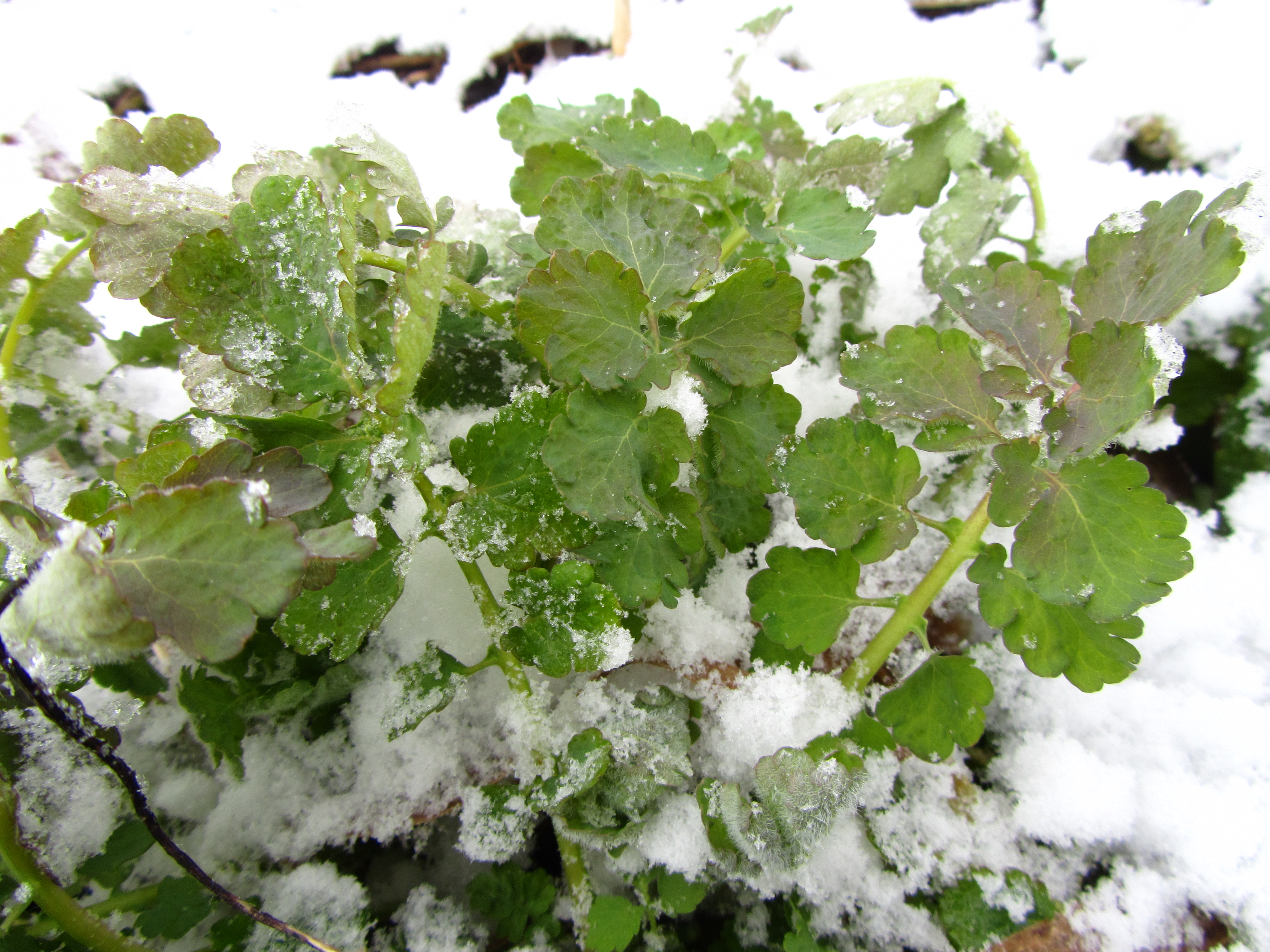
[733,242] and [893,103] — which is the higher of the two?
[893,103]

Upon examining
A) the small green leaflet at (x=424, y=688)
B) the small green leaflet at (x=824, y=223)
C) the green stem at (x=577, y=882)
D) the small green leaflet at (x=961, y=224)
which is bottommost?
the green stem at (x=577, y=882)

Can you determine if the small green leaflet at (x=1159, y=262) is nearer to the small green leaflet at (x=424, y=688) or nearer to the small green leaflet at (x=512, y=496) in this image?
the small green leaflet at (x=512, y=496)

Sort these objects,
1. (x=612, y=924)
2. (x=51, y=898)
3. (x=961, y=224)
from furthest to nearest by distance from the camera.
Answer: (x=961, y=224)
(x=612, y=924)
(x=51, y=898)

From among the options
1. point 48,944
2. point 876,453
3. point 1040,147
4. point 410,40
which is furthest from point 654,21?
point 48,944

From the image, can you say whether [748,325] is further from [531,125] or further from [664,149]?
[531,125]

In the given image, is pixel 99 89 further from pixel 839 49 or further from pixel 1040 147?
pixel 1040 147

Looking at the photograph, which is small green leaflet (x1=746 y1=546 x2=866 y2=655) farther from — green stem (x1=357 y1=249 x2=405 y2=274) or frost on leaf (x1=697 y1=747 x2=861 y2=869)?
green stem (x1=357 y1=249 x2=405 y2=274)

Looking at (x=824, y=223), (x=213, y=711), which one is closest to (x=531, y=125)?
(x=824, y=223)

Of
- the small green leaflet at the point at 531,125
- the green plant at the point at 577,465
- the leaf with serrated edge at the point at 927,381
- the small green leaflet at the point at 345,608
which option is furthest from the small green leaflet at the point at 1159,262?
the small green leaflet at the point at 345,608
